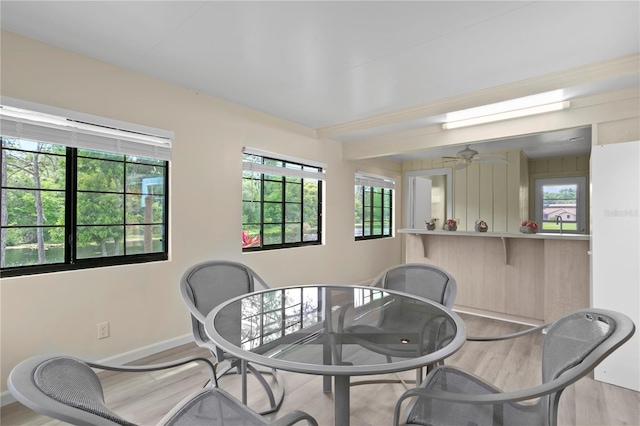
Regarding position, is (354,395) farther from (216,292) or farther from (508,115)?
(508,115)

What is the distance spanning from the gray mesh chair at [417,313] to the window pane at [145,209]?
6.90ft

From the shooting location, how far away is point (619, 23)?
6.62 feet

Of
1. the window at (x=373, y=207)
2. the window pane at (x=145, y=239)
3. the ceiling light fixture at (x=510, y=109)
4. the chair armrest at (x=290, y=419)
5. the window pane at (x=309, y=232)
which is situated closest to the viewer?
the chair armrest at (x=290, y=419)

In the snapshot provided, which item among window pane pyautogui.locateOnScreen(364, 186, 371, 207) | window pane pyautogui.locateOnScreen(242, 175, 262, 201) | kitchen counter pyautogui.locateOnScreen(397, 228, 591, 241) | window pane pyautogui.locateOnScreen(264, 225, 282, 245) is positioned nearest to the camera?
kitchen counter pyautogui.locateOnScreen(397, 228, 591, 241)

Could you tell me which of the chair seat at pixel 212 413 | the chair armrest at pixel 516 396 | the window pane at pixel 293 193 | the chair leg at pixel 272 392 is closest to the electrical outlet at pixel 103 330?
the chair leg at pixel 272 392

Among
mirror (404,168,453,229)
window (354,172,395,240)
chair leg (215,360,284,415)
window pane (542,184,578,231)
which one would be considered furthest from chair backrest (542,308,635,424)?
window pane (542,184,578,231)

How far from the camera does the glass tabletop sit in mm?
1255

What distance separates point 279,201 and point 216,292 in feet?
6.35

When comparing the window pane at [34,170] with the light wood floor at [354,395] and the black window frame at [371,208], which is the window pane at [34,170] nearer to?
the light wood floor at [354,395]

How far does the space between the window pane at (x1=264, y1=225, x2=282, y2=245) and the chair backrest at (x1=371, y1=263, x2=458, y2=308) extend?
171 cm

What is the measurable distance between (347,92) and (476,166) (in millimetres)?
3695

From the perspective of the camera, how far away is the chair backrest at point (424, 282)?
2.35 metres

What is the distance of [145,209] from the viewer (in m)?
2.95

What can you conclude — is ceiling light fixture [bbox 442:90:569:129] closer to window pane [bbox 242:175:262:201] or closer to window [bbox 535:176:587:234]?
window pane [bbox 242:175:262:201]
